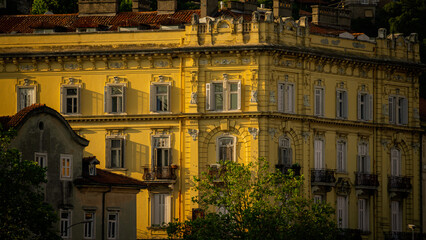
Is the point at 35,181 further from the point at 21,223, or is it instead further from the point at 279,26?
the point at 279,26

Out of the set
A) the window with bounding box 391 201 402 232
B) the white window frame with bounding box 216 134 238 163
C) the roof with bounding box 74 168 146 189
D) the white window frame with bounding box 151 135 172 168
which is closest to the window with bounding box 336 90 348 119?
the window with bounding box 391 201 402 232

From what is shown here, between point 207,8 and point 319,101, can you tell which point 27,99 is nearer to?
point 207,8

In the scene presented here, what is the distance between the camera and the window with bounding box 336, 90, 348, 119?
117125 mm

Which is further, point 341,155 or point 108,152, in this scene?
point 341,155

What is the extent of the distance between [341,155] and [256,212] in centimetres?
1942

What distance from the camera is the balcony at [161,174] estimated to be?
113m

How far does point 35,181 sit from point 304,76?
3227 cm

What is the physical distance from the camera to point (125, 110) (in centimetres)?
11469

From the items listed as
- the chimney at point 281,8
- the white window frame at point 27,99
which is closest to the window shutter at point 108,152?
the white window frame at point 27,99

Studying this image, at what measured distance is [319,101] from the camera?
11575 cm

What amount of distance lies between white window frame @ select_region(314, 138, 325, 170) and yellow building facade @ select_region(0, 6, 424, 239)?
0.31 ft

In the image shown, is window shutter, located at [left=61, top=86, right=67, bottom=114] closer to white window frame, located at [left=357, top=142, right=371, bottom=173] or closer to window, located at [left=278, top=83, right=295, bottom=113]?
window, located at [left=278, top=83, right=295, bottom=113]

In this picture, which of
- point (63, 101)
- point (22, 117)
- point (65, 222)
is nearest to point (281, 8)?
point (63, 101)

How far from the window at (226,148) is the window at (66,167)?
15.5 meters
